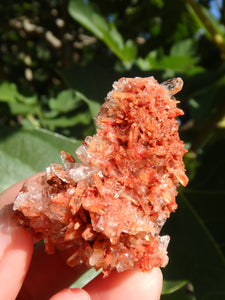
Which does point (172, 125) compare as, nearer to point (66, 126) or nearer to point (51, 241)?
point (51, 241)

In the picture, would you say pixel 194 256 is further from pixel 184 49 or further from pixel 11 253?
pixel 184 49

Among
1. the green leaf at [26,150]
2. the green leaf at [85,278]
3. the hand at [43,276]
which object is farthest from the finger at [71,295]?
the green leaf at [26,150]

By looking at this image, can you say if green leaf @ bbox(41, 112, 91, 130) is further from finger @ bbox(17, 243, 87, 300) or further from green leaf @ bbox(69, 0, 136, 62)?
finger @ bbox(17, 243, 87, 300)

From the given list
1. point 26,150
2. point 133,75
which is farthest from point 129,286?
point 133,75

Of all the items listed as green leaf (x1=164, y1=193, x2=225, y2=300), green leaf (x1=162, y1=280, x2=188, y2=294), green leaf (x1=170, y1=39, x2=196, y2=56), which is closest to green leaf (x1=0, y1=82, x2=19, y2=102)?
green leaf (x1=170, y1=39, x2=196, y2=56)

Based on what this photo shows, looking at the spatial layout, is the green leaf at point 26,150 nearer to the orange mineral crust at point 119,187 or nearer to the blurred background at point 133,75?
the blurred background at point 133,75

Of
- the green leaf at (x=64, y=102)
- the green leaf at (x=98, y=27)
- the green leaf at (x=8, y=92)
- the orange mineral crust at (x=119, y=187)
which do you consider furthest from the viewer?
the green leaf at (x=64, y=102)

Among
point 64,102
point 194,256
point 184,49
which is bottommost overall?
point 194,256
